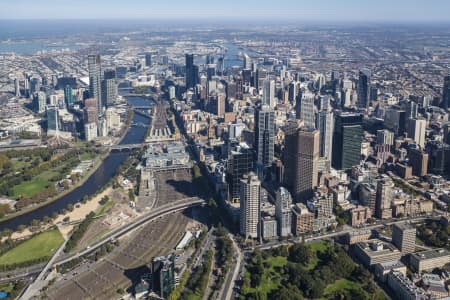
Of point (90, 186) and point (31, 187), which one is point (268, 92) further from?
point (31, 187)

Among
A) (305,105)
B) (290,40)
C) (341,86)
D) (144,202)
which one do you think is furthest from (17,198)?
(290,40)

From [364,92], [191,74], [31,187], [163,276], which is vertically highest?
[191,74]

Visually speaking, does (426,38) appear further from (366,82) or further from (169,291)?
(169,291)

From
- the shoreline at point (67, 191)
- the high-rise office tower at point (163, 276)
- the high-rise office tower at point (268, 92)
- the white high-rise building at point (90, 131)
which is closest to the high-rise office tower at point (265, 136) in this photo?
the shoreline at point (67, 191)

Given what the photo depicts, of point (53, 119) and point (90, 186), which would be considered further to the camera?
point (53, 119)

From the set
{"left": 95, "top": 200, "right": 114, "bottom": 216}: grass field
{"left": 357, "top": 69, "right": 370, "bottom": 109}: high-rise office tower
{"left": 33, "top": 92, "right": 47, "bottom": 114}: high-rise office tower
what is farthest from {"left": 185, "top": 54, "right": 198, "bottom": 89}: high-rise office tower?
{"left": 95, "top": 200, "right": 114, "bottom": 216}: grass field

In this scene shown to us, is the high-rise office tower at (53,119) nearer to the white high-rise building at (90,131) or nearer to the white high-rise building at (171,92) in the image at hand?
the white high-rise building at (90,131)

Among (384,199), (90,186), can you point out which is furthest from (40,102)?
(384,199)
